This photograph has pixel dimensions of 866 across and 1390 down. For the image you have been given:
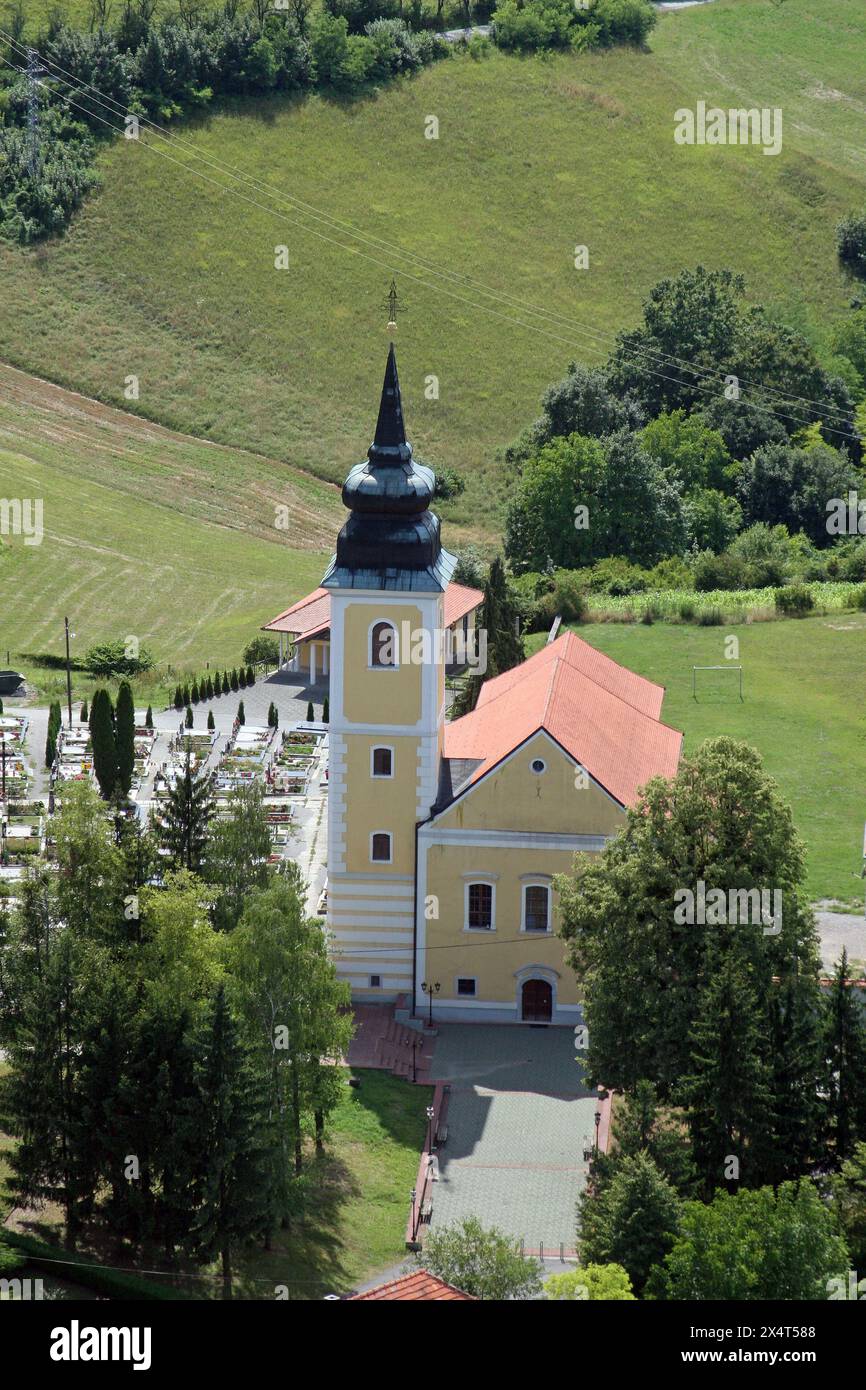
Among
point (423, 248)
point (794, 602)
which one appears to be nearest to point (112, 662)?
point (794, 602)

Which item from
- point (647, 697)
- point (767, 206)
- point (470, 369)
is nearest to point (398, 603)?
point (647, 697)

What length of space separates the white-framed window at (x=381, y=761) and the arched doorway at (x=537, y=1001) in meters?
7.20

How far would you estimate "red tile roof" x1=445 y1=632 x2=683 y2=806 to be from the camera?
58469mm

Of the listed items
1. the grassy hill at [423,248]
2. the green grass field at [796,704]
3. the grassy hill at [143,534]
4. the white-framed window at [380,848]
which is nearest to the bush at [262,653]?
the grassy hill at [143,534]

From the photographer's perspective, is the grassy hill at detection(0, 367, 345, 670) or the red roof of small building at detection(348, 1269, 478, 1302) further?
the grassy hill at detection(0, 367, 345, 670)

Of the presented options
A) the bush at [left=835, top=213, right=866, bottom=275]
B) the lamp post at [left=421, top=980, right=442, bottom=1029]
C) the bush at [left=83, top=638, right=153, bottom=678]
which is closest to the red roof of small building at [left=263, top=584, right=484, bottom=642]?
the bush at [left=83, top=638, right=153, bottom=678]

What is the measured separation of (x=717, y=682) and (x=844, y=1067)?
4031 cm

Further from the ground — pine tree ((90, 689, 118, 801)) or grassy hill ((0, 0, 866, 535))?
grassy hill ((0, 0, 866, 535))

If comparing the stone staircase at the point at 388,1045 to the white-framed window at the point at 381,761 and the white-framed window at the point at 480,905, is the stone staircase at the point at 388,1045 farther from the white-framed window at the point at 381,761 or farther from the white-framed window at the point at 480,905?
the white-framed window at the point at 381,761

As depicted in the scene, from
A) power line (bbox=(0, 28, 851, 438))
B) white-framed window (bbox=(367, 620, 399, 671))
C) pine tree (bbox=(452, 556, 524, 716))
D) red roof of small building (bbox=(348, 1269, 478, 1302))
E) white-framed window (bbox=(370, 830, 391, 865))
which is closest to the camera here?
red roof of small building (bbox=(348, 1269, 478, 1302))

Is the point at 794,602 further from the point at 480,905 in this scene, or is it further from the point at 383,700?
the point at 383,700

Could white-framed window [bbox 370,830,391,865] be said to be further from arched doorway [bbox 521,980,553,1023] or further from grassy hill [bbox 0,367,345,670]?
grassy hill [bbox 0,367,345,670]

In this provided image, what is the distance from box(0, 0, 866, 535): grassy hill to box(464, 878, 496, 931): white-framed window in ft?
230

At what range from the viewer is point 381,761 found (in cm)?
5834
